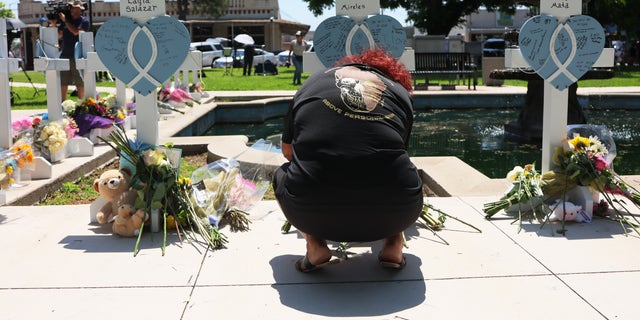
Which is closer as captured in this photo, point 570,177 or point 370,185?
point 370,185

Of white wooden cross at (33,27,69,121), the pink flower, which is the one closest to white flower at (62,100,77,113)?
white wooden cross at (33,27,69,121)

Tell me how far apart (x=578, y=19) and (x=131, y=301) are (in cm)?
303

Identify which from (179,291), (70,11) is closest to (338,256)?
(179,291)

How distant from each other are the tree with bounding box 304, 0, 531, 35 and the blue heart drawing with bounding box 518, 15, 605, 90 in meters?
25.1

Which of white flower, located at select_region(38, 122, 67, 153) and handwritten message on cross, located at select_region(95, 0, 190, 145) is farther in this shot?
white flower, located at select_region(38, 122, 67, 153)

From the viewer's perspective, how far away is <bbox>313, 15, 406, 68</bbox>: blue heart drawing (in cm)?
455

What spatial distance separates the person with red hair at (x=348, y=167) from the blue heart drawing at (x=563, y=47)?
56.3 inches

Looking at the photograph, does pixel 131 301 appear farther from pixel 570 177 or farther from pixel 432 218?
pixel 570 177

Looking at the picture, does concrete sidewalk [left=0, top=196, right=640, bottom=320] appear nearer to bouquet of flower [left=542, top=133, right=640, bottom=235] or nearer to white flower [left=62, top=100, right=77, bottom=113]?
bouquet of flower [left=542, top=133, right=640, bottom=235]

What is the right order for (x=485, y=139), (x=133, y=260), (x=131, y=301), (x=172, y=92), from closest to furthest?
(x=131, y=301)
(x=133, y=260)
(x=485, y=139)
(x=172, y=92)

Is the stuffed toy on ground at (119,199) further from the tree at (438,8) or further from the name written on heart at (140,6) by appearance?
the tree at (438,8)

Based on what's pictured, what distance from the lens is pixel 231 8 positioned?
50250 mm

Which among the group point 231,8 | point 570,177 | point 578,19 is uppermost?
point 231,8

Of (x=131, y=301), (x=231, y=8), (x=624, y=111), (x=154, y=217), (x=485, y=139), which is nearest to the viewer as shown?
(x=131, y=301)
